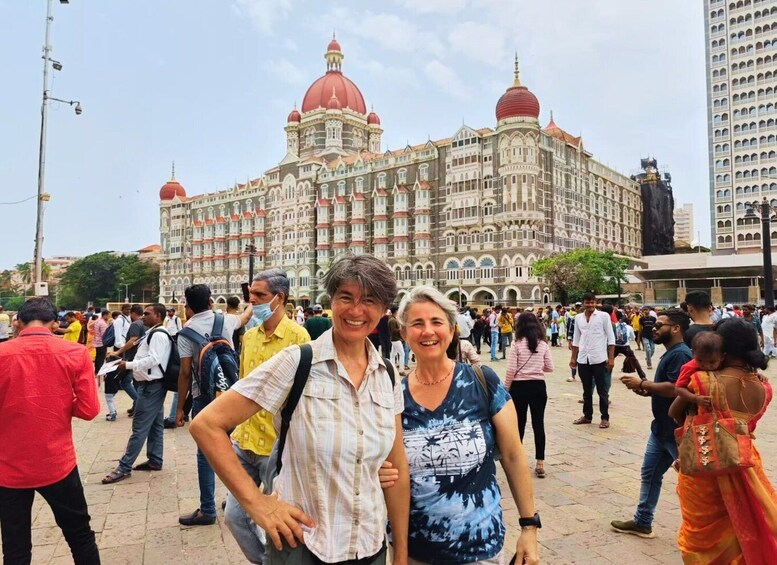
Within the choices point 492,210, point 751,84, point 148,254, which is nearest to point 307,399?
point 492,210

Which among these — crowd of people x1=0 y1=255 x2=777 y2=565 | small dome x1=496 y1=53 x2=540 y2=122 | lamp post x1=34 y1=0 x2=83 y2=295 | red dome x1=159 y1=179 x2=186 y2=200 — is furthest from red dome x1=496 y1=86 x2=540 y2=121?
red dome x1=159 y1=179 x2=186 y2=200

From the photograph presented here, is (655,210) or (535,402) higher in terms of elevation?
(655,210)

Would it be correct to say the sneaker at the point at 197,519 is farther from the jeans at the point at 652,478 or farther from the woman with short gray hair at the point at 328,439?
the jeans at the point at 652,478

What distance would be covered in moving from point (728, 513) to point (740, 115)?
6542 centimetres

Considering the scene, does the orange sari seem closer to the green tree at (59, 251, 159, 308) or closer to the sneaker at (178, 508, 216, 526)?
the sneaker at (178, 508, 216, 526)

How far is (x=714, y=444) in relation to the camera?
106 inches

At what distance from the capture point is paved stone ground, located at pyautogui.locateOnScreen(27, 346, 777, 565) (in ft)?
11.4

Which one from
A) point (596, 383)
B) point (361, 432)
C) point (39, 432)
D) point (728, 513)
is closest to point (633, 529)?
point (728, 513)

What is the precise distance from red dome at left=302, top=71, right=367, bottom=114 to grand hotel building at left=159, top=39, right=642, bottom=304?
159mm

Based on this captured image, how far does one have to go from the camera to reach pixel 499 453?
6.86 feet

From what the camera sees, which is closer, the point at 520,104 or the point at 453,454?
the point at 453,454

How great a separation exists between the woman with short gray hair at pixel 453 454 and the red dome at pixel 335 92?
58.9m

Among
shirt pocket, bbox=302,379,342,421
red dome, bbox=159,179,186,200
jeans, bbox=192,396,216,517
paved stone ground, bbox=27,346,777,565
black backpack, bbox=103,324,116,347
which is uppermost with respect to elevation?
red dome, bbox=159,179,186,200

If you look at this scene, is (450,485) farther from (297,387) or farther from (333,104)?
(333,104)
